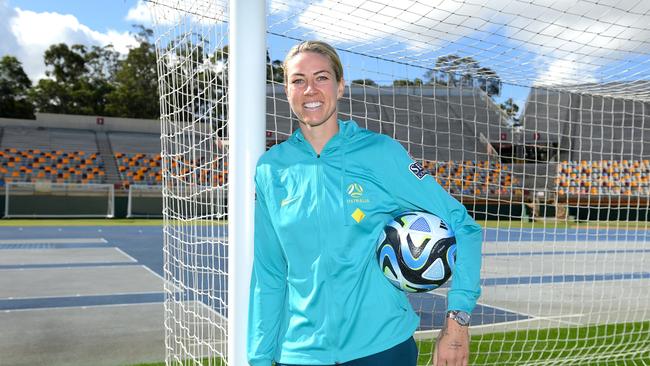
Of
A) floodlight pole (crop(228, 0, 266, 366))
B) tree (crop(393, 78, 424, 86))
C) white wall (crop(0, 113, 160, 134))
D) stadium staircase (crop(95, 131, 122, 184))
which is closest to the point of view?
floodlight pole (crop(228, 0, 266, 366))

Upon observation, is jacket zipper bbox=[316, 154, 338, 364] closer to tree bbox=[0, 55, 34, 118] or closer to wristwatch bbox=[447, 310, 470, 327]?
wristwatch bbox=[447, 310, 470, 327]

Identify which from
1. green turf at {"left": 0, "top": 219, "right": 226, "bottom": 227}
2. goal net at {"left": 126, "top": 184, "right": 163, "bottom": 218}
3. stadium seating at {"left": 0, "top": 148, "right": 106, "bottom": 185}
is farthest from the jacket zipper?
stadium seating at {"left": 0, "top": 148, "right": 106, "bottom": 185}

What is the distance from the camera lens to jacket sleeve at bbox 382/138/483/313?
5.98ft

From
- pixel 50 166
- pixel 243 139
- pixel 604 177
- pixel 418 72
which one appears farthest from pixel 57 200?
pixel 604 177

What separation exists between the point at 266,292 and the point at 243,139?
751 millimetres

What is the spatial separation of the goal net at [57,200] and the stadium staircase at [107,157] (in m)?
6.30

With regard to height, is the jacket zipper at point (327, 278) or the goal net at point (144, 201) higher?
the jacket zipper at point (327, 278)

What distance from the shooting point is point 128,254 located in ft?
39.9

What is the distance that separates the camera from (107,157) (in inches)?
1248

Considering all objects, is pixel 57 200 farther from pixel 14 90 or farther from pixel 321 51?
pixel 14 90

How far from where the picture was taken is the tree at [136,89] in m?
49.4

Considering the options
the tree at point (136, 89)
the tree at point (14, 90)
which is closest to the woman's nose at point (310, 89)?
the tree at point (136, 89)

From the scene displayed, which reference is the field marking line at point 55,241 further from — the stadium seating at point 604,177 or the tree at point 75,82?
the tree at point 75,82

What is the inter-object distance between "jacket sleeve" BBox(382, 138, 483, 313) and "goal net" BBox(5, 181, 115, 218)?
73.1 ft
